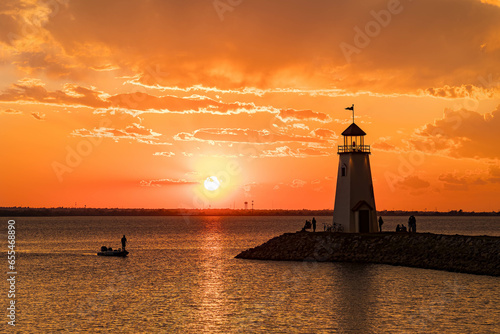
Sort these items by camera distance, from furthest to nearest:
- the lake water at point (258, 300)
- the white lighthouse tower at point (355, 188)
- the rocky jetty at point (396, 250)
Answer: the white lighthouse tower at point (355, 188), the rocky jetty at point (396, 250), the lake water at point (258, 300)

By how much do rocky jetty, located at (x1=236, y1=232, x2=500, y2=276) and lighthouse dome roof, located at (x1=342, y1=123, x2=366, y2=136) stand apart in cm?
1069

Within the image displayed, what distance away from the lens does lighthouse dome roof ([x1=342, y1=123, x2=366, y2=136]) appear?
197 ft

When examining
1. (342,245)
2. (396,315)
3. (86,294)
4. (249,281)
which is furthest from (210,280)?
(396,315)

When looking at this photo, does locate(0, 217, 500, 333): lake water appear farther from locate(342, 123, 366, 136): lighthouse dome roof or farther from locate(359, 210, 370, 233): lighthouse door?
locate(342, 123, 366, 136): lighthouse dome roof

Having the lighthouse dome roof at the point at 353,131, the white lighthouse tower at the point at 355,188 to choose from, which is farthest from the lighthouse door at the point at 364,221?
the lighthouse dome roof at the point at 353,131

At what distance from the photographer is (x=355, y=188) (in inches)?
2312

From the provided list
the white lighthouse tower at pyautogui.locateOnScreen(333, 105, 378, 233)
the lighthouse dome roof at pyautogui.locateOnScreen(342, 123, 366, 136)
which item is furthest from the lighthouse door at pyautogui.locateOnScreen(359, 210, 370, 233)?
the lighthouse dome roof at pyautogui.locateOnScreen(342, 123, 366, 136)

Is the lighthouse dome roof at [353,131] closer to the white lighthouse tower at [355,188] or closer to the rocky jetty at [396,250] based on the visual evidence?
the white lighthouse tower at [355,188]

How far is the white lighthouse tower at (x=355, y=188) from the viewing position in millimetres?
58812

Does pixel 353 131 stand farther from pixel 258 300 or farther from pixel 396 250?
pixel 258 300

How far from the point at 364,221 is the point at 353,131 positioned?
9686mm

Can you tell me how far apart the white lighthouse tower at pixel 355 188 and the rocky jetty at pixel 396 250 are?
1837 mm

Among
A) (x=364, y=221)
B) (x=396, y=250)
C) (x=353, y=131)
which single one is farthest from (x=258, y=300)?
(x=353, y=131)

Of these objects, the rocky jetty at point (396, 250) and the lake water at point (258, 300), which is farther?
the rocky jetty at point (396, 250)
